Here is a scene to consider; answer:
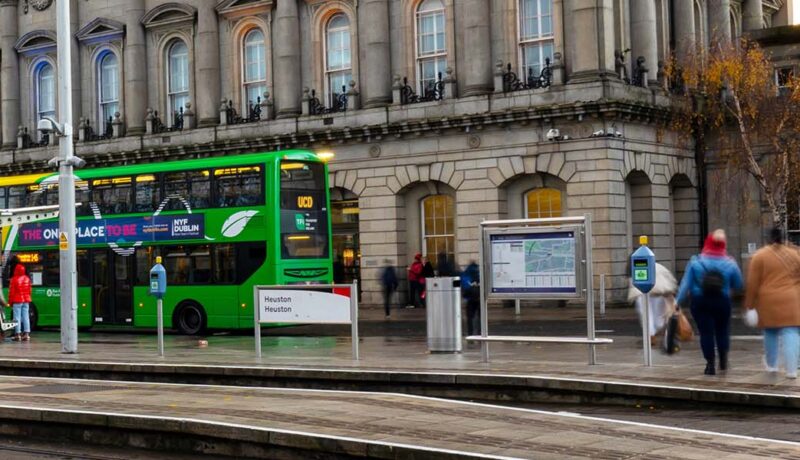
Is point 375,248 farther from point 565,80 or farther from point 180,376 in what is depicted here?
point 180,376

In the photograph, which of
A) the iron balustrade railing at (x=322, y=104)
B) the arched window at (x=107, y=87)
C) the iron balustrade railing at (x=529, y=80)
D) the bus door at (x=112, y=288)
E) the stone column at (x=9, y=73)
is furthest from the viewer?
the stone column at (x=9, y=73)

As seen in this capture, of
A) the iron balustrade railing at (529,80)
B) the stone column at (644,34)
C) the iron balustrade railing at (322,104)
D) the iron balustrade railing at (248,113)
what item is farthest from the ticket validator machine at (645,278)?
the iron balustrade railing at (248,113)

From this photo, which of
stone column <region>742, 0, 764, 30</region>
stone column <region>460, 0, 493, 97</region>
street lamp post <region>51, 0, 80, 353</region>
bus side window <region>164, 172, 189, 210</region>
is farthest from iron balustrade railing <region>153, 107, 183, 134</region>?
street lamp post <region>51, 0, 80, 353</region>

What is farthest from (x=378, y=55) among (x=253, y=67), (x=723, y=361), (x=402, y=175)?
(x=723, y=361)

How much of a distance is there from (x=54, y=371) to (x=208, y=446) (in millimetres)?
10396

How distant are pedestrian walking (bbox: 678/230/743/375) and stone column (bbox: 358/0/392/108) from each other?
28.5m

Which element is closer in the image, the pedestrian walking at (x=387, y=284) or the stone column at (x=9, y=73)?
the pedestrian walking at (x=387, y=284)

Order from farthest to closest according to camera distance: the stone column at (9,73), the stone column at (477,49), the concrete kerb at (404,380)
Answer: the stone column at (9,73)
the stone column at (477,49)
the concrete kerb at (404,380)

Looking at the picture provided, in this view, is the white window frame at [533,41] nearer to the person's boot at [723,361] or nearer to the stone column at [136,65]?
the stone column at [136,65]

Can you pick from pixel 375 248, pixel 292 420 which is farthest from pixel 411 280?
pixel 292 420

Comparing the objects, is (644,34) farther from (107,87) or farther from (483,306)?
(483,306)

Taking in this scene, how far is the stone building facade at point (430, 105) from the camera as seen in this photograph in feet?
130

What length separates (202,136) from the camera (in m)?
48.2

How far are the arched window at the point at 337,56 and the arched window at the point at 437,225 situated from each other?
554 cm
